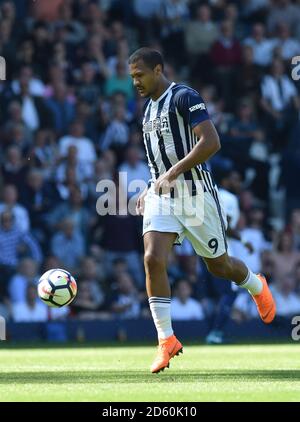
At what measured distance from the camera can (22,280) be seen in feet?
50.7

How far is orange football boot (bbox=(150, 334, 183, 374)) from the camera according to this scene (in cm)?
877

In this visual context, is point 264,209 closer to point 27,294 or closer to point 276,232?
point 276,232

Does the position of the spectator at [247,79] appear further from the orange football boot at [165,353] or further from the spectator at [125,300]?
the orange football boot at [165,353]

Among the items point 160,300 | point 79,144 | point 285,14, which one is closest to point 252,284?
point 160,300

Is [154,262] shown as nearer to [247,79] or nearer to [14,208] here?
[14,208]

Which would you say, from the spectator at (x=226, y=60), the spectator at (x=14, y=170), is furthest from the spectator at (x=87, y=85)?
the spectator at (x=226, y=60)

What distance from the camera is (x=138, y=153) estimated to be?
16875mm

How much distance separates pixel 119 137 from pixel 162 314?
839 centimetres

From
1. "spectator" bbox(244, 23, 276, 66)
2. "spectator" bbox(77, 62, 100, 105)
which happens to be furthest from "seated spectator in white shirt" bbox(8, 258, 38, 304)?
"spectator" bbox(244, 23, 276, 66)

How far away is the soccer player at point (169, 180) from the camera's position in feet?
29.3

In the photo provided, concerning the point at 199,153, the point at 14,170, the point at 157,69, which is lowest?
the point at 199,153

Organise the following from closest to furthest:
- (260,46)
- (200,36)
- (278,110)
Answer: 1. (278,110)
2. (200,36)
3. (260,46)

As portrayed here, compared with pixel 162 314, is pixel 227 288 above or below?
above
